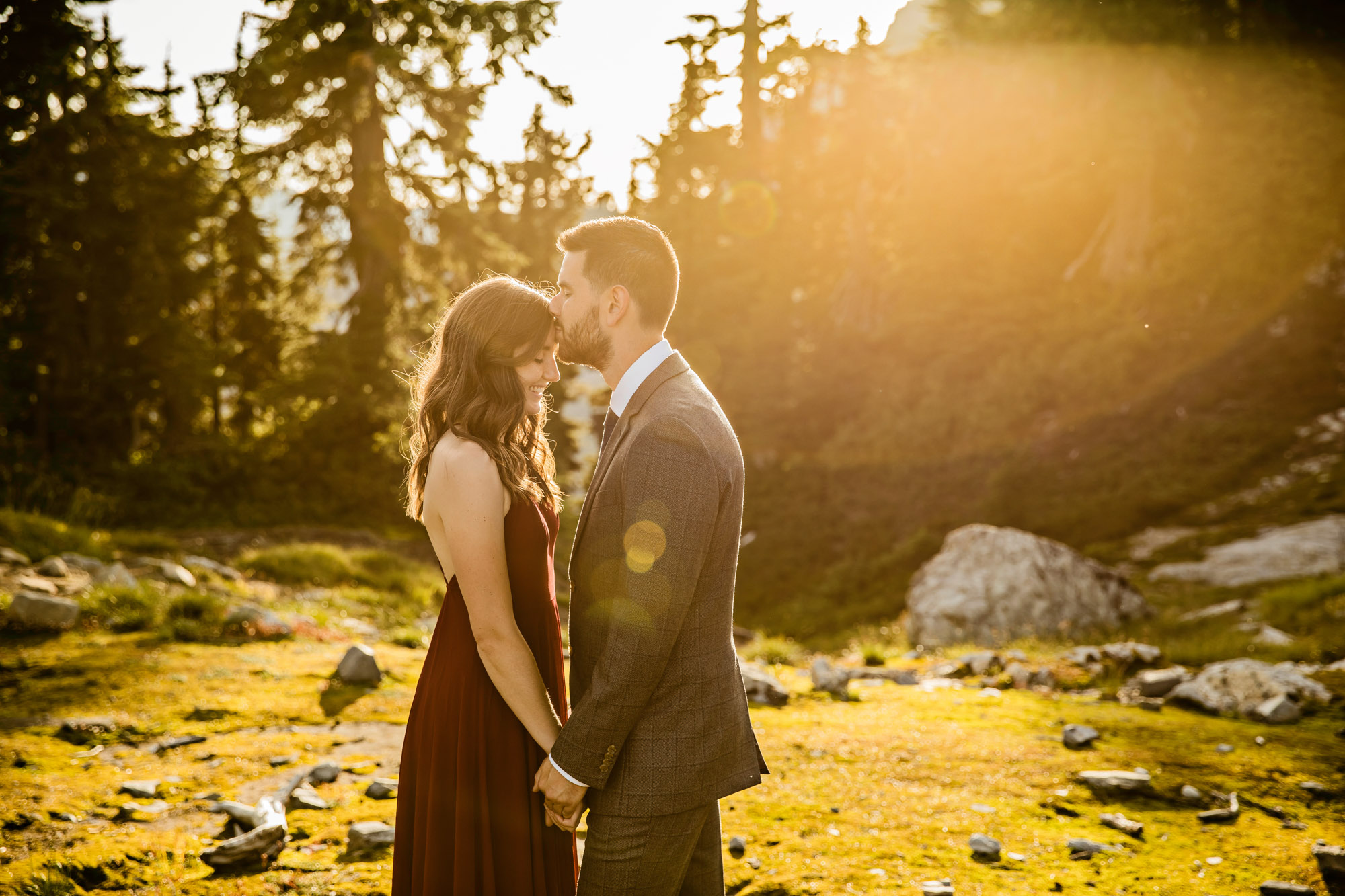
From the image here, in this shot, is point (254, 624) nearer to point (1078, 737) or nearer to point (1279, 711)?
point (1078, 737)

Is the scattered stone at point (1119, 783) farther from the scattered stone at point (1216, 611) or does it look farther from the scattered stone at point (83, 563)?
the scattered stone at point (83, 563)

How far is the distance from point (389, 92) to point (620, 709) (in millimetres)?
22766

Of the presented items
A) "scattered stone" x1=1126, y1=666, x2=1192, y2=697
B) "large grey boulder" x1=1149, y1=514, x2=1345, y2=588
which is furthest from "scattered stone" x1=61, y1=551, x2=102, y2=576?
"large grey boulder" x1=1149, y1=514, x2=1345, y2=588

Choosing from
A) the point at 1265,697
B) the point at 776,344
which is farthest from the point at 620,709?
the point at 776,344

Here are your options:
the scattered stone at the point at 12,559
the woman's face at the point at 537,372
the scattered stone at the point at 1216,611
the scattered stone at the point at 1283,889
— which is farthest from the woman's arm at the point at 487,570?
the scattered stone at the point at 1216,611

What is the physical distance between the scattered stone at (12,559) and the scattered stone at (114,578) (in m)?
0.79

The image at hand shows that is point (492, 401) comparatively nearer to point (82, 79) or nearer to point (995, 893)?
point (995, 893)

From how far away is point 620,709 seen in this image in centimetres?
235

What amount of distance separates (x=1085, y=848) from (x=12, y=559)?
12.0 m

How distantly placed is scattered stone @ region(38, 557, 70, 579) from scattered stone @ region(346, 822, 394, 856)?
26.7 feet

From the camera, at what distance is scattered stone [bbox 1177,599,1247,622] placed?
10.8 m

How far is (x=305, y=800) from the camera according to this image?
468cm

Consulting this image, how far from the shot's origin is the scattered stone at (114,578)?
9.28 metres

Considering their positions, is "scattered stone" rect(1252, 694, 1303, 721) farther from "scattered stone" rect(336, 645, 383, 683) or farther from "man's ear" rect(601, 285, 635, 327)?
"scattered stone" rect(336, 645, 383, 683)
